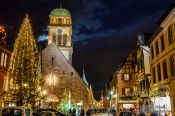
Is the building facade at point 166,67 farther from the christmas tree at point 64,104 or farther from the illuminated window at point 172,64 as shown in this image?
the christmas tree at point 64,104

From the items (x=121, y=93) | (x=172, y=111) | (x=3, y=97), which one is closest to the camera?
(x=172, y=111)

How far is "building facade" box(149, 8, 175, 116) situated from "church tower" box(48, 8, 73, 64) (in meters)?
58.0

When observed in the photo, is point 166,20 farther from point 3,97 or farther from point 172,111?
point 3,97

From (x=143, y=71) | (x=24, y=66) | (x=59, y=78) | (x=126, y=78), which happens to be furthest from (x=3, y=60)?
(x=126, y=78)

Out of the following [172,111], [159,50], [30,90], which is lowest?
[172,111]

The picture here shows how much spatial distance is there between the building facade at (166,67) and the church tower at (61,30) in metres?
58.0

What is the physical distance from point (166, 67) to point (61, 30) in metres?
70.1

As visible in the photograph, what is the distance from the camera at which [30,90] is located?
35281mm

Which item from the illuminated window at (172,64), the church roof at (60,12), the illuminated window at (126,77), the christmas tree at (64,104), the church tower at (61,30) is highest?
the church roof at (60,12)

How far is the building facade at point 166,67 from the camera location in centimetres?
2705

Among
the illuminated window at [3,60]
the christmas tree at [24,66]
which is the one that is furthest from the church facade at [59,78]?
the christmas tree at [24,66]

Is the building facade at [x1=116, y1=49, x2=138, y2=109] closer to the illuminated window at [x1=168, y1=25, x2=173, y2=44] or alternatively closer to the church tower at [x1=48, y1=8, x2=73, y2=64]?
the illuminated window at [x1=168, y1=25, x2=173, y2=44]

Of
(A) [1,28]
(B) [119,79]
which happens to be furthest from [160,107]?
(B) [119,79]

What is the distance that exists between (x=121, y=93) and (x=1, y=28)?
103 feet
